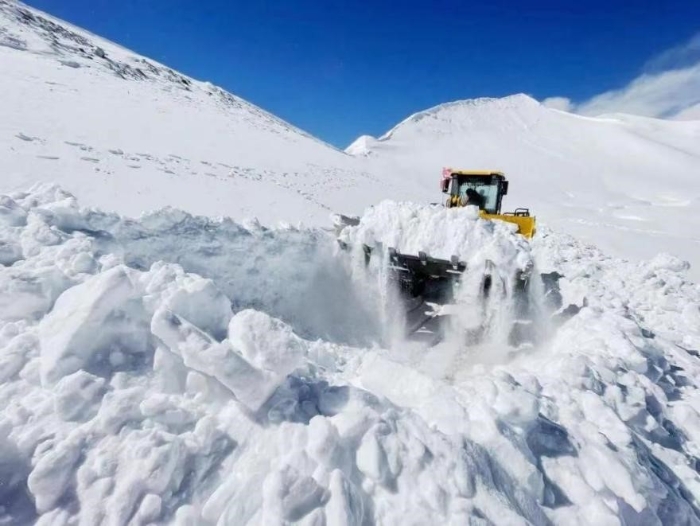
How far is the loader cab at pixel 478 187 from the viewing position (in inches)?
362

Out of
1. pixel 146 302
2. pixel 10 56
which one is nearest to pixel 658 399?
pixel 146 302

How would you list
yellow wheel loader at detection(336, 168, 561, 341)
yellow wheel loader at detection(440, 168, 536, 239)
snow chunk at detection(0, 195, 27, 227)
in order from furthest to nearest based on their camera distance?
yellow wheel loader at detection(440, 168, 536, 239)
yellow wheel loader at detection(336, 168, 561, 341)
snow chunk at detection(0, 195, 27, 227)

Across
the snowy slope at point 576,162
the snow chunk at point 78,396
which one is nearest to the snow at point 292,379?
the snow chunk at point 78,396

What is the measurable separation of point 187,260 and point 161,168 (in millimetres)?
5724

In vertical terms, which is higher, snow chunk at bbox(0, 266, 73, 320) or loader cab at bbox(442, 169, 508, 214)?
loader cab at bbox(442, 169, 508, 214)

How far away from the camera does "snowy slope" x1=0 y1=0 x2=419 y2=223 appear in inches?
279

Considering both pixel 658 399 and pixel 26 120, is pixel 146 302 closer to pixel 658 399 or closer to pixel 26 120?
pixel 658 399

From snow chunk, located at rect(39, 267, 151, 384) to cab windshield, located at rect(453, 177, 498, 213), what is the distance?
26.4 feet

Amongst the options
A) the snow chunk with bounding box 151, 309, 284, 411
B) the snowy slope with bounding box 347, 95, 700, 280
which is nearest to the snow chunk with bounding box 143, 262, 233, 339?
the snow chunk with bounding box 151, 309, 284, 411

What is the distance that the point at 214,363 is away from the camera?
93.3 inches

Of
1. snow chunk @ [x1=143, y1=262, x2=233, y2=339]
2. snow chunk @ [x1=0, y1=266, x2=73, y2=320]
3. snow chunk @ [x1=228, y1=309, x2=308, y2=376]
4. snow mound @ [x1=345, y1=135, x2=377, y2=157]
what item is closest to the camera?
snow chunk @ [x1=228, y1=309, x2=308, y2=376]

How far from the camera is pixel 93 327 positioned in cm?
253

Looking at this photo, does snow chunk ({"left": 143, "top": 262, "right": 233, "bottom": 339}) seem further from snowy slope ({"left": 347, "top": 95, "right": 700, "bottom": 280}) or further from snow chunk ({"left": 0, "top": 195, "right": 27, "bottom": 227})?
snowy slope ({"left": 347, "top": 95, "right": 700, "bottom": 280})

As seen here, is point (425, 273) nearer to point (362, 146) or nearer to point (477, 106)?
point (362, 146)
